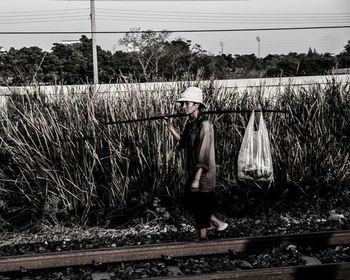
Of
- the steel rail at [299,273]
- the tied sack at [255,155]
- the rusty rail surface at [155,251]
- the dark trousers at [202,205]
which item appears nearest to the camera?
the steel rail at [299,273]

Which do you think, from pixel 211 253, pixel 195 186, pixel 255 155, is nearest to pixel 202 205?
pixel 195 186

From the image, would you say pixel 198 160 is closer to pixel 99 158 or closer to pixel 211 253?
pixel 211 253

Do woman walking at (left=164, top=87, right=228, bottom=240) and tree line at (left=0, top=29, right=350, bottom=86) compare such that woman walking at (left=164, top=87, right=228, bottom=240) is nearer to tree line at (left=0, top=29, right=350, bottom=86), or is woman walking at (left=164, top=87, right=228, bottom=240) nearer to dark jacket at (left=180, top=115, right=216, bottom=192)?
dark jacket at (left=180, top=115, right=216, bottom=192)

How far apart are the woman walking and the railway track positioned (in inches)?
17.8

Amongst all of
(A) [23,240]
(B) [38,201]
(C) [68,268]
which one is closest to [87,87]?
(B) [38,201]

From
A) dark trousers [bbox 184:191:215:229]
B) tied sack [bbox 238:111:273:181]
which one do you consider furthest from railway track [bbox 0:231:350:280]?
tied sack [bbox 238:111:273:181]

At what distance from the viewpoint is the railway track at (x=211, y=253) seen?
5242 mm

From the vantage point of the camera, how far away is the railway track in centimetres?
524

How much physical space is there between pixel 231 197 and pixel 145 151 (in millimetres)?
1601

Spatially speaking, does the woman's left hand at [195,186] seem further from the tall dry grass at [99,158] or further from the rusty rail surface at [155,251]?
the tall dry grass at [99,158]

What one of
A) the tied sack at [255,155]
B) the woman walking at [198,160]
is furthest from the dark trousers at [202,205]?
the tied sack at [255,155]

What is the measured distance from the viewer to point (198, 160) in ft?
20.2

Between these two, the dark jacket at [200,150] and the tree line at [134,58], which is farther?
the tree line at [134,58]

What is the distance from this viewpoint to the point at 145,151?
844 centimetres
